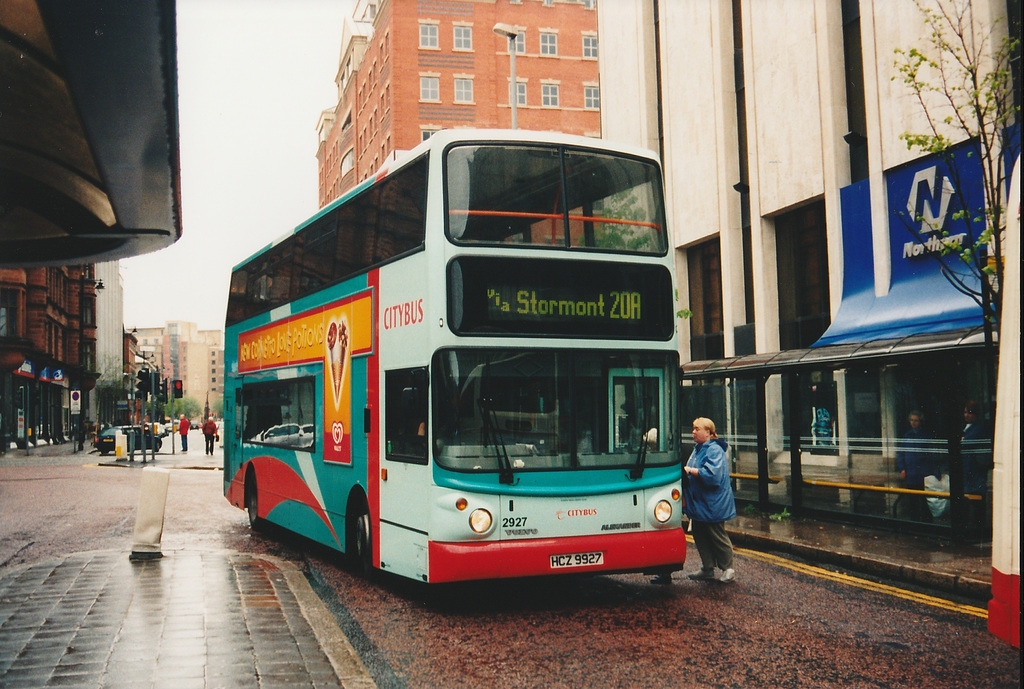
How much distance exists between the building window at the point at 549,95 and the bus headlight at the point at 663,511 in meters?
51.9

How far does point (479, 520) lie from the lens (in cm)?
755

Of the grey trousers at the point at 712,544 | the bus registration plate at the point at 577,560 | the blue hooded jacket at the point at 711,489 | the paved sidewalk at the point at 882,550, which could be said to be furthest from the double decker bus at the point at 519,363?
the paved sidewalk at the point at 882,550

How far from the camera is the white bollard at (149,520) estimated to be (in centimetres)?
979

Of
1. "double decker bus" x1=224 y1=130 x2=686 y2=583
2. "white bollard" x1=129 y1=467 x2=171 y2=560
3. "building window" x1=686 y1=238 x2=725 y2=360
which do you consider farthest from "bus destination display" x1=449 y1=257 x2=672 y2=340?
"building window" x1=686 y1=238 x2=725 y2=360

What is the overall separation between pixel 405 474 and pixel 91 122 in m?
4.76

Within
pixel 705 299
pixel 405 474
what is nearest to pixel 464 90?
pixel 705 299

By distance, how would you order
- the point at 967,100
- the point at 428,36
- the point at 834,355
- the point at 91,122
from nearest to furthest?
the point at 91,122 < the point at 834,355 < the point at 967,100 < the point at 428,36

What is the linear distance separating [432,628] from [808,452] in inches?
296

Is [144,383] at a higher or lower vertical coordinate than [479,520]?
higher

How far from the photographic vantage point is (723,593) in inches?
334

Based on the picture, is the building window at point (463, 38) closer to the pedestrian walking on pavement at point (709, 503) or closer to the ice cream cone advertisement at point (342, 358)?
the ice cream cone advertisement at point (342, 358)

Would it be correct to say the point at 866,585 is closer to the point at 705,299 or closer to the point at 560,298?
the point at 560,298

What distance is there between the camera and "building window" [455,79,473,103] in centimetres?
5666

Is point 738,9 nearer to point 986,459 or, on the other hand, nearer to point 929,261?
point 929,261
